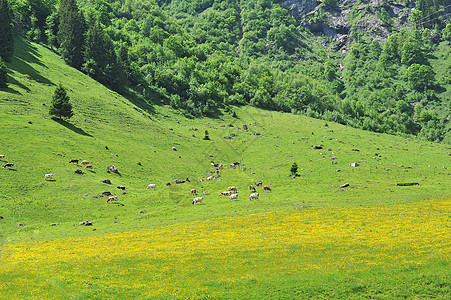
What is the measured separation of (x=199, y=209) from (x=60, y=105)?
56.6 meters

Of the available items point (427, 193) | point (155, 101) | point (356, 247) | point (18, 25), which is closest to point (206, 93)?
point (155, 101)

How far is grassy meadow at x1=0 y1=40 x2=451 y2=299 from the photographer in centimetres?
3186

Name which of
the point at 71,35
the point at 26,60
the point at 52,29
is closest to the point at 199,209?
the point at 26,60

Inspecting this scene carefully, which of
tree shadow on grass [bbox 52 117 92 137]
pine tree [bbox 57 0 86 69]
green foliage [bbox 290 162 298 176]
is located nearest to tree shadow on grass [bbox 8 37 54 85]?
pine tree [bbox 57 0 86 69]

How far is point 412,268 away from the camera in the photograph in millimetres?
32469

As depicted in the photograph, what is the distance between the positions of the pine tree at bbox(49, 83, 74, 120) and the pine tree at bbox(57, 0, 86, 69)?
62.6 meters

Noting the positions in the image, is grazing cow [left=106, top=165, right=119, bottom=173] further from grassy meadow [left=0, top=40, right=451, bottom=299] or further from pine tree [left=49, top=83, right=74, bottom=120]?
pine tree [left=49, top=83, right=74, bottom=120]

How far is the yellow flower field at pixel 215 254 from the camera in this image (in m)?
31.7

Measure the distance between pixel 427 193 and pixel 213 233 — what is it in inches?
2016

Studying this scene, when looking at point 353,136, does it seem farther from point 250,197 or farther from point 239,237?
point 239,237

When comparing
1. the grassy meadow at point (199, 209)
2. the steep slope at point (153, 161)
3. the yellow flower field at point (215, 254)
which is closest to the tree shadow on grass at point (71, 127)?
the steep slope at point (153, 161)

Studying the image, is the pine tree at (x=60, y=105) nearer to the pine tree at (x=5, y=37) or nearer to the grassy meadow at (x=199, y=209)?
the grassy meadow at (x=199, y=209)

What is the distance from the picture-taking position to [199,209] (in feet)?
223

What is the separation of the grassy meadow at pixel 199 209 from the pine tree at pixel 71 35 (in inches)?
565
